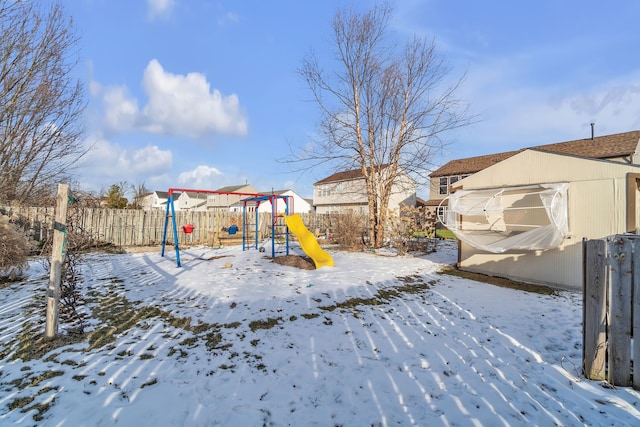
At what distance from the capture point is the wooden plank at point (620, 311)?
260cm

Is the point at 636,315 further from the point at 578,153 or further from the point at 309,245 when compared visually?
the point at 578,153

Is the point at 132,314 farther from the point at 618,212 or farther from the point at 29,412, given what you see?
the point at 618,212

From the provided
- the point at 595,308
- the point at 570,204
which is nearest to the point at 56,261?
the point at 595,308

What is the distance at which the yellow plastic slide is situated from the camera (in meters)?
8.62

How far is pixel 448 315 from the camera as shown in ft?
15.8

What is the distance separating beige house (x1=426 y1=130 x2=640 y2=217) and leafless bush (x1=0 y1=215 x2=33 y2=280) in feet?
40.4

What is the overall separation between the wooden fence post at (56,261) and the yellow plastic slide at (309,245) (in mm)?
5727

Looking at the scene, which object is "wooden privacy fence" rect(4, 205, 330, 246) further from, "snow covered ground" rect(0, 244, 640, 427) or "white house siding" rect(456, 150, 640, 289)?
"white house siding" rect(456, 150, 640, 289)

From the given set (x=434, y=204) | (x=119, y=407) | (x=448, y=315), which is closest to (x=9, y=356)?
(x=119, y=407)

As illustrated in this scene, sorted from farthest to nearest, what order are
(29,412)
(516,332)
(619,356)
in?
(516,332)
(619,356)
(29,412)

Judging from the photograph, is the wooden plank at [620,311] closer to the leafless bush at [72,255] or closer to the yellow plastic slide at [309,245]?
the leafless bush at [72,255]

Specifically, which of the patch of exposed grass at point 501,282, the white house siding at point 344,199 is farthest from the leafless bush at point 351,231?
the white house siding at point 344,199

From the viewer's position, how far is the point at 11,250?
20.2 ft

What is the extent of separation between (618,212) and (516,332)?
4.18 m
